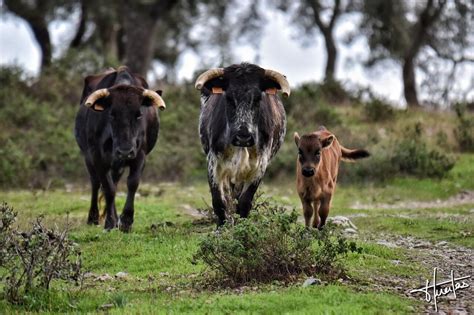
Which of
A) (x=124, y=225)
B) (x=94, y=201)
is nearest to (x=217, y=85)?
(x=124, y=225)

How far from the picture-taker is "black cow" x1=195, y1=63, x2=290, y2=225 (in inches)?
488

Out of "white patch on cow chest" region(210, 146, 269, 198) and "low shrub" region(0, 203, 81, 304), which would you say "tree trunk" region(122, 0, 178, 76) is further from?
"low shrub" region(0, 203, 81, 304)

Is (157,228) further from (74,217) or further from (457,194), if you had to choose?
(457,194)

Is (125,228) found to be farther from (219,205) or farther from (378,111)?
(378,111)

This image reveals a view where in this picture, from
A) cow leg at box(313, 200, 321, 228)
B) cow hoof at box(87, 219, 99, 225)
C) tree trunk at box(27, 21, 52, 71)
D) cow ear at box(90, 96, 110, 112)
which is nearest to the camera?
cow leg at box(313, 200, 321, 228)

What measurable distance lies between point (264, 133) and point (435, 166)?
411 inches

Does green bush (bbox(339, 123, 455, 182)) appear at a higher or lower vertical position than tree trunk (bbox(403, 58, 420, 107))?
lower

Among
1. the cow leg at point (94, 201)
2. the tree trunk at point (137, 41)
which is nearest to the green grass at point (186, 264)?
→ the cow leg at point (94, 201)

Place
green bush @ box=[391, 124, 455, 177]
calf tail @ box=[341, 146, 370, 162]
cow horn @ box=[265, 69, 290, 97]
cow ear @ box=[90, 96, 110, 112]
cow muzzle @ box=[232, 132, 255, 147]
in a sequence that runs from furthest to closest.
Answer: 1. green bush @ box=[391, 124, 455, 177]
2. calf tail @ box=[341, 146, 370, 162]
3. cow ear @ box=[90, 96, 110, 112]
4. cow horn @ box=[265, 69, 290, 97]
5. cow muzzle @ box=[232, 132, 255, 147]

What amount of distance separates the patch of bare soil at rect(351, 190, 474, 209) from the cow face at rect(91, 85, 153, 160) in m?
6.60

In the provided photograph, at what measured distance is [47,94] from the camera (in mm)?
29844

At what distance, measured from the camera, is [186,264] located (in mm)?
11406

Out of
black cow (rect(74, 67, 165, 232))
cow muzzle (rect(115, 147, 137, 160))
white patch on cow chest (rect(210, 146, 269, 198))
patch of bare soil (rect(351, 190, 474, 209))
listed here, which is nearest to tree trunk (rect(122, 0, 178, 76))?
patch of bare soil (rect(351, 190, 474, 209))

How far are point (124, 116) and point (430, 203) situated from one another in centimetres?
881
